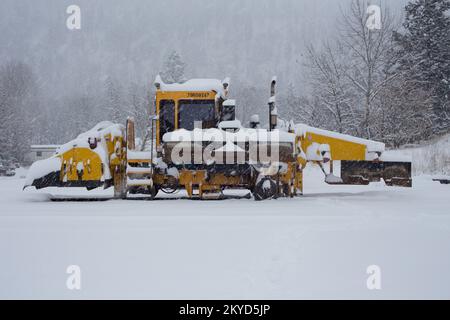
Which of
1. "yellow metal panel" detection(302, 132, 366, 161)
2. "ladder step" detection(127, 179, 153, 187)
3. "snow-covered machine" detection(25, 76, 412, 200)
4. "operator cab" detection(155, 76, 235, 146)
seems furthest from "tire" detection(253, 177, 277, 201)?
"ladder step" detection(127, 179, 153, 187)

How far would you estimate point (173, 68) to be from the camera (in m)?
42.7

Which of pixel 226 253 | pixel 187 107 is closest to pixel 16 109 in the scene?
pixel 187 107

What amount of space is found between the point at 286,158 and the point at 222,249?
4967mm

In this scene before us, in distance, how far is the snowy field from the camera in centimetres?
319

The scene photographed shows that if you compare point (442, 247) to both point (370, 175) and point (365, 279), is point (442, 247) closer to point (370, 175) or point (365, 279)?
point (365, 279)

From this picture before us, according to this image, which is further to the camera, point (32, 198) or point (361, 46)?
point (361, 46)

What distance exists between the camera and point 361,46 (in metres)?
21.5

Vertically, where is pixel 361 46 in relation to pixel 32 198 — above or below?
above

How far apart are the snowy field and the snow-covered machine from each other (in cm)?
200

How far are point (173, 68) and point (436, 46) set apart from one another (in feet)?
79.3

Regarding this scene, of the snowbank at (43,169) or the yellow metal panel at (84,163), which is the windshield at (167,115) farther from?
the snowbank at (43,169)

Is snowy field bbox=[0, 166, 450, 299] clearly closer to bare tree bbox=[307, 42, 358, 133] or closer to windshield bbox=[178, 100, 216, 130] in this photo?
windshield bbox=[178, 100, 216, 130]

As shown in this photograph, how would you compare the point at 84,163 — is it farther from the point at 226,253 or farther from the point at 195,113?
the point at 226,253
